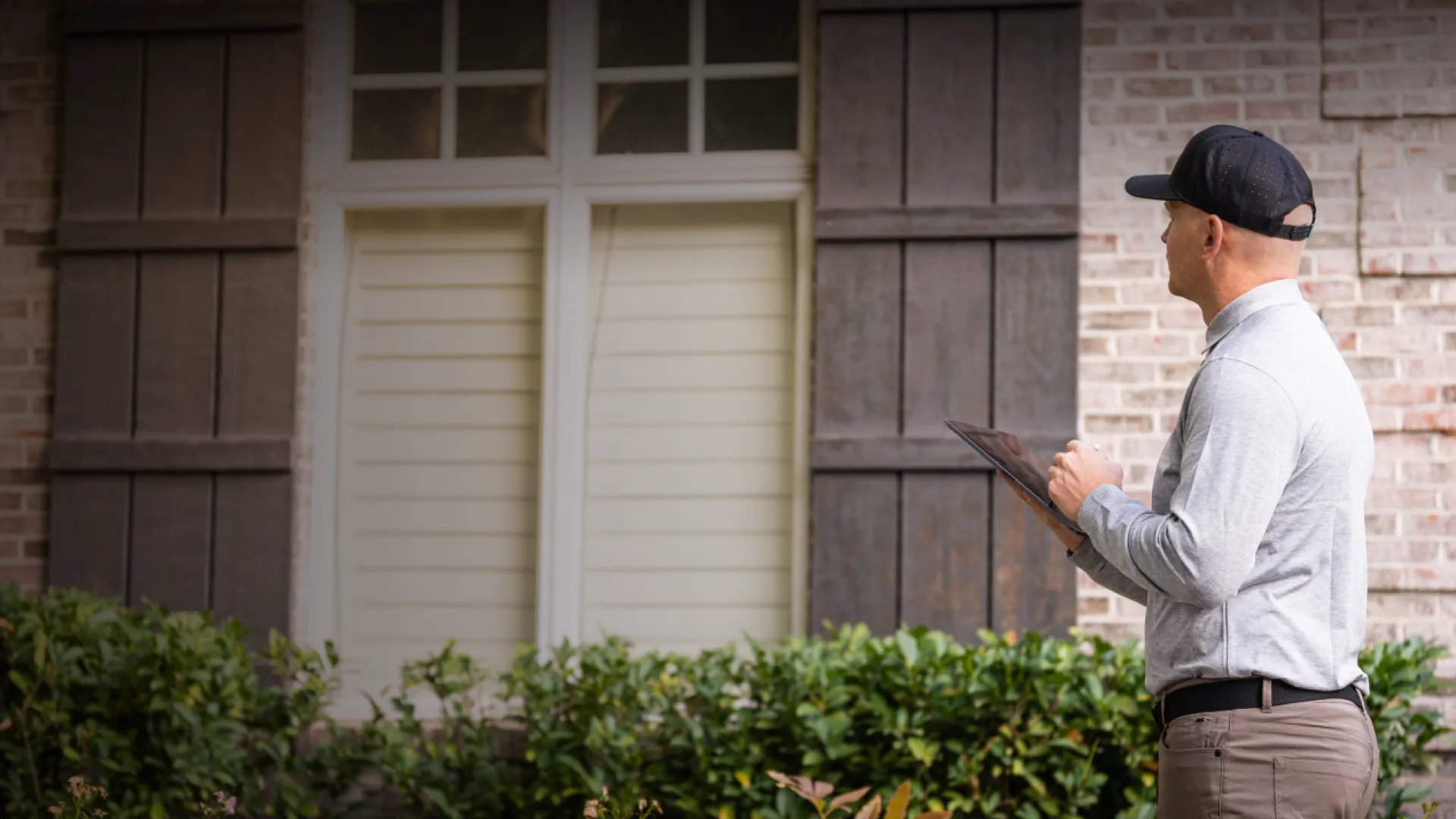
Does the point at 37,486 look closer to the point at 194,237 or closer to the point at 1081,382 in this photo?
the point at 194,237

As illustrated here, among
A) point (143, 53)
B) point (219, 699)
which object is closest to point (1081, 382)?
point (219, 699)

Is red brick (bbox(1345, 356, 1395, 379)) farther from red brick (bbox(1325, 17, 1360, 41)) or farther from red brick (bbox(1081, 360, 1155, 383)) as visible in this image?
red brick (bbox(1325, 17, 1360, 41))

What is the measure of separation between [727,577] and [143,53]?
2.59 meters

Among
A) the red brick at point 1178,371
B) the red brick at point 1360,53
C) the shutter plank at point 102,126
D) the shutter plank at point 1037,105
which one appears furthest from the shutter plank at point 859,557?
the shutter plank at point 102,126

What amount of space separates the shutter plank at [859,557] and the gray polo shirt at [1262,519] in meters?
2.19

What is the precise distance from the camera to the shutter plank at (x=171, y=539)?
433 cm

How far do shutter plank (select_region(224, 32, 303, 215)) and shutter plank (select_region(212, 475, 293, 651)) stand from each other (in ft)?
2.94

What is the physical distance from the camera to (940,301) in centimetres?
415

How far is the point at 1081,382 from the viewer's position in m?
4.12

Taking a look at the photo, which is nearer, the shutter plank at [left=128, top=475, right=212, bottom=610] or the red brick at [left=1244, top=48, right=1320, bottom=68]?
the red brick at [left=1244, top=48, right=1320, bottom=68]

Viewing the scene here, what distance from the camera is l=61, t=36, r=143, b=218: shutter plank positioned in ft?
14.5

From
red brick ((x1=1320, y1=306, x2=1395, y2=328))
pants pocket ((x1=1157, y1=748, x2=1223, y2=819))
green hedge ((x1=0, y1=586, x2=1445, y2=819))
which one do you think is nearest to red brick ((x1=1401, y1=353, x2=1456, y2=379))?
red brick ((x1=1320, y1=306, x2=1395, y2=328))

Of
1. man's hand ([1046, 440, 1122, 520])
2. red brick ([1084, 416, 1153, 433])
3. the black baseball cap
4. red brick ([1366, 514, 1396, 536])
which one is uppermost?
the black baseball cap

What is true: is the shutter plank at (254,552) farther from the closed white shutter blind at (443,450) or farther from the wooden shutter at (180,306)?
the closed white shutter blind at (443,450)
